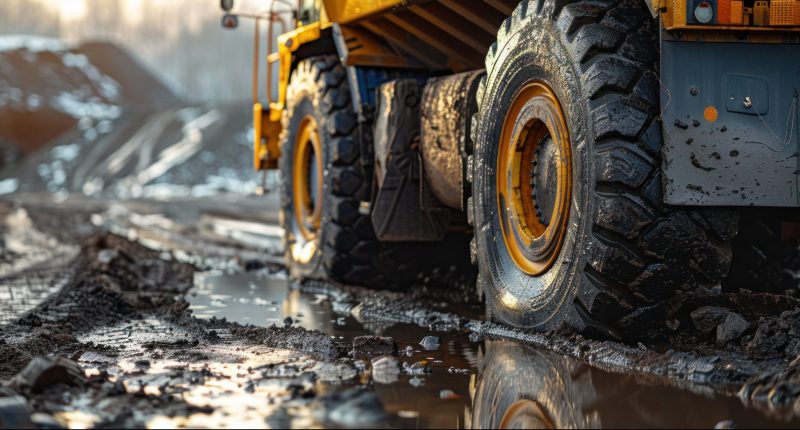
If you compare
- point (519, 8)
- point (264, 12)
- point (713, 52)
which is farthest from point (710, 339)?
point (264, 12)

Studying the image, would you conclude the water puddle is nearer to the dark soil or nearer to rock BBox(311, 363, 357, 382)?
rock BBox(311, 363, 357, 382)

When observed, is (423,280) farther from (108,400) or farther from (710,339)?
(108,400)

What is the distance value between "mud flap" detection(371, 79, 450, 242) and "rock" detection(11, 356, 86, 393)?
3899mm

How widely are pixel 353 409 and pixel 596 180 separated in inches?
65.4

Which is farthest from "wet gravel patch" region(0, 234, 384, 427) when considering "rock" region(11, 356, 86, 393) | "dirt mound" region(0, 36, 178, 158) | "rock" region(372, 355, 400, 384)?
"dirt mound" region(0, 36, 178, 158)

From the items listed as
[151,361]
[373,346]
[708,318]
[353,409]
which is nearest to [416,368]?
[373,346]

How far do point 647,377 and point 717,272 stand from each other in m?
0.66

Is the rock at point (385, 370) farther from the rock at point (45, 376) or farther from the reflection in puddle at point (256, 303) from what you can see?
the reflection in puddle at point (256, 303)

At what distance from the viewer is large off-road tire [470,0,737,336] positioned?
462 cm

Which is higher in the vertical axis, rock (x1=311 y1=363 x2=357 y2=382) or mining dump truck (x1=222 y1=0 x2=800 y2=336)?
mining dump truck (x1=222 y1=0 x2=800 y2=336)

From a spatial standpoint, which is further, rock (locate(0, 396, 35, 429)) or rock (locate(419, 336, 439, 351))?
rock (locate(419, 336, 439, 351))

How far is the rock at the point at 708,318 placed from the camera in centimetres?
488

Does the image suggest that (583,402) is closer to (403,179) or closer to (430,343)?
(430,343)

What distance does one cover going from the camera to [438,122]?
7.14m
